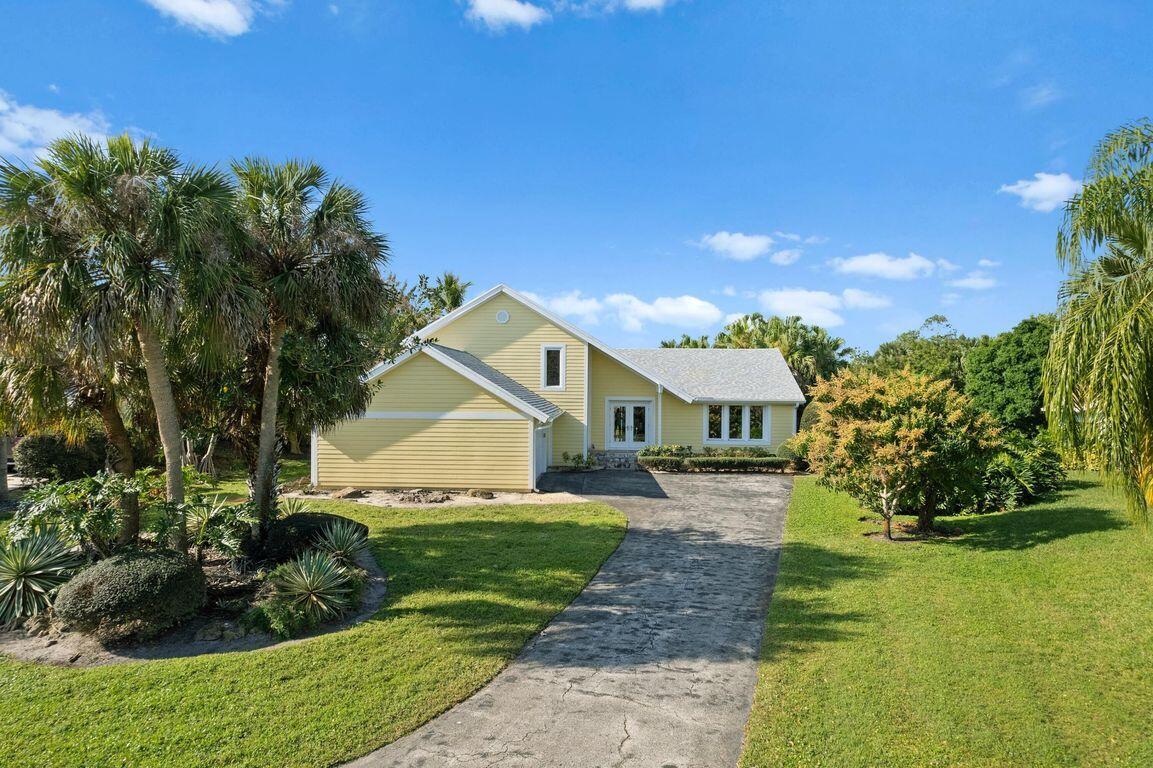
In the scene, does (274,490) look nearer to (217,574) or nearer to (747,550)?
(217,574)

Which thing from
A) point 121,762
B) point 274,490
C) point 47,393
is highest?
point 47,393

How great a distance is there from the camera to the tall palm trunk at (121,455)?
1099 cm

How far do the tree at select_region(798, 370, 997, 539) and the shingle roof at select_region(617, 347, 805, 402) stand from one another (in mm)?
13467

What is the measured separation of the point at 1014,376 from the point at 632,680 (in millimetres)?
20988

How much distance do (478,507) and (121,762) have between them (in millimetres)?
12399

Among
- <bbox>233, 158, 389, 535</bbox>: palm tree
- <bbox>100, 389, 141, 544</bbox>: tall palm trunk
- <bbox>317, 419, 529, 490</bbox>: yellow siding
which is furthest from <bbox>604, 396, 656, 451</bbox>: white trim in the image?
<bbox>100, 389, 141, 544</bbox>: tall palm trunk

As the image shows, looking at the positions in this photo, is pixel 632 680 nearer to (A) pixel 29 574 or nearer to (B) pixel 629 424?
(A) pixel 29 574

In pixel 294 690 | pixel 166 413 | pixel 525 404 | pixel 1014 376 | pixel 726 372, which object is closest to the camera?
pixel 294 690

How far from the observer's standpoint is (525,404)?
2008 cm

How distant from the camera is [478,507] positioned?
1778cm

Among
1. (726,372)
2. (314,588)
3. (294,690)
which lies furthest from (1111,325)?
(726,372)

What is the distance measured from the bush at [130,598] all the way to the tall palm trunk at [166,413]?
5.13ft

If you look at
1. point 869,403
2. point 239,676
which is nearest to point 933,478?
point 869,403

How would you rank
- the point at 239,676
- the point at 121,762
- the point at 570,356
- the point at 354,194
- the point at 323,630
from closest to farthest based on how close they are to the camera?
1. the point at 121,762
2. the point at 239,676
3. the point at 323,630
4. the point at 354,194
5. the point at 570,356
